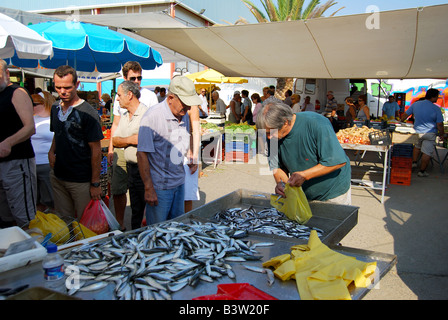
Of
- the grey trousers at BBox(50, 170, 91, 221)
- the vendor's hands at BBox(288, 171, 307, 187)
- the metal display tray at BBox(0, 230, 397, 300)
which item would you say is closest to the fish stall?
the metal display tray at BBox(0, 230, 397, 300)

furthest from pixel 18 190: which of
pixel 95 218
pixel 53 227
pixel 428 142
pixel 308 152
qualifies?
pixel 428 142

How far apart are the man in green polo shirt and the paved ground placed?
1399 millimetres

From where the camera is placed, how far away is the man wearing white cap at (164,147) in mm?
3592

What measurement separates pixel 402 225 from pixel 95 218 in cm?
533

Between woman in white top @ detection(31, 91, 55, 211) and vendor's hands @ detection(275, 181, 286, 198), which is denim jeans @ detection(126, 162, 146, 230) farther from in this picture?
vendor's hands @ detection(275, 181, 286, 198)

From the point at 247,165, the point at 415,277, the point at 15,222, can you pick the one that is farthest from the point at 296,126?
the point at 247,165

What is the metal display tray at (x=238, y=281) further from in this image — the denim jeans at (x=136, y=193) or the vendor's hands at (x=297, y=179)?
the denim jeans at (x=136, y=193)

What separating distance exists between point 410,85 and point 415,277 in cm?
2612

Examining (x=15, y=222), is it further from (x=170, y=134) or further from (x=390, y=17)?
(x=390, y=17)

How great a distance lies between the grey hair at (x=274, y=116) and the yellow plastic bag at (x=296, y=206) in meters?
0.67

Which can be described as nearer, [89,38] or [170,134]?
[170,134]

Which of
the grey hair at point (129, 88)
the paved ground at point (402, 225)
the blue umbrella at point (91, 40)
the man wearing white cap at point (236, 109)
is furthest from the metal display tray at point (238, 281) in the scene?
the man wearing white cap at point (236, 109)

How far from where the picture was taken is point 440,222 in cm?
654

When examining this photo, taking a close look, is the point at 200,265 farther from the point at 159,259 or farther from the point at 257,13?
the point at 257,13
